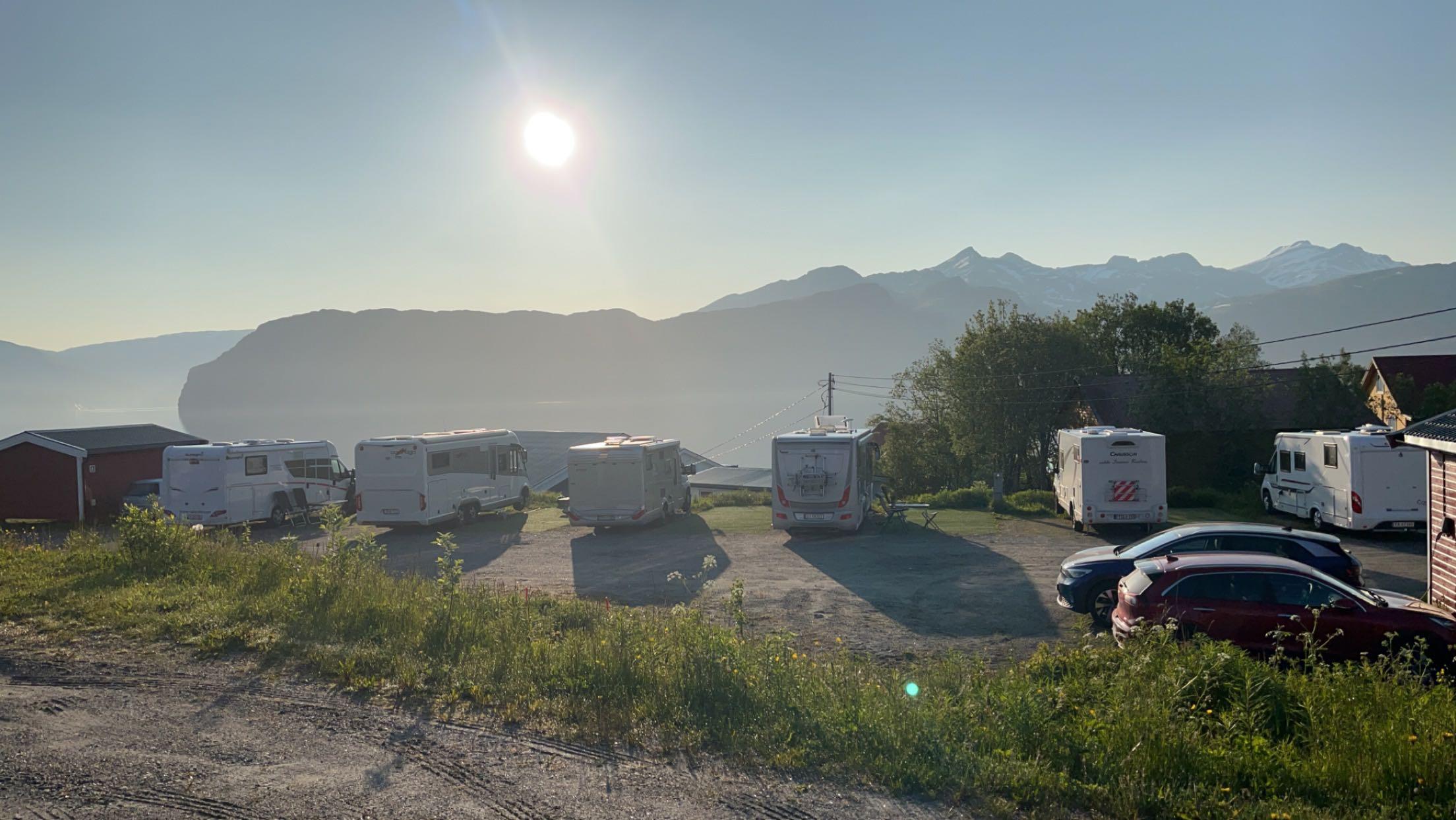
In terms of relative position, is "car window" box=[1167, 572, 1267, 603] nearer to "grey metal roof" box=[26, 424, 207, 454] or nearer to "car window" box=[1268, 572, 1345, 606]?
"car window" box=[1268, 572, 1345, 606]

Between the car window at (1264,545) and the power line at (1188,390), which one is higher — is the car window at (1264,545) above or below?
below

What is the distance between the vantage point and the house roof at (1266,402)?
3300 centimetres

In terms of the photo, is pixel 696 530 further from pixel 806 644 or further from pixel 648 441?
pixel 806 644

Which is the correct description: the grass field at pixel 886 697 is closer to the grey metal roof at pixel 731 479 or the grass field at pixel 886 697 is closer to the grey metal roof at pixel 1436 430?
the grey metal roof at pixel 1436 430

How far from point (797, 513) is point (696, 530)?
375cm

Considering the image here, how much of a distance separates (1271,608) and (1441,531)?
3.19m

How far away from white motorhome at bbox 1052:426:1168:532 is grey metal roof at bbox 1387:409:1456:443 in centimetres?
861

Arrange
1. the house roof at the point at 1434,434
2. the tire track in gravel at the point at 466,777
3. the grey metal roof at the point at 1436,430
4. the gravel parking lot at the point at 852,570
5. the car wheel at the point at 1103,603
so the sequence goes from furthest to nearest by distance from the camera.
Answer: the car wheel at the point at 1103,603
the gravel parking lot at the point at 852,570
the grey metal roof at the point at 1436,430
the house roof at the point at 1434,434
the tire track in gravel at the point at 466,777

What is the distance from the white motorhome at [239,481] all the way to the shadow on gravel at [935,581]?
606 inches

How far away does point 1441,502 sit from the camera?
10500 millimetres

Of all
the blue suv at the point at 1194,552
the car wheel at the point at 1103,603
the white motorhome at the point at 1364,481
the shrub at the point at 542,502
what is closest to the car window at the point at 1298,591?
the blue suv at the point at 1194,552

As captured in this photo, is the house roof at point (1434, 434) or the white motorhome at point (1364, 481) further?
the white motorhome at point (1364, 481)

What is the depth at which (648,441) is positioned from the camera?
24703 mm

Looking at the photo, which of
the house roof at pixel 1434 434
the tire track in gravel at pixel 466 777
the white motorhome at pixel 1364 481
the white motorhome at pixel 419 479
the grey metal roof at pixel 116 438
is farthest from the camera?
the grey metal roof at pixel 116 438
